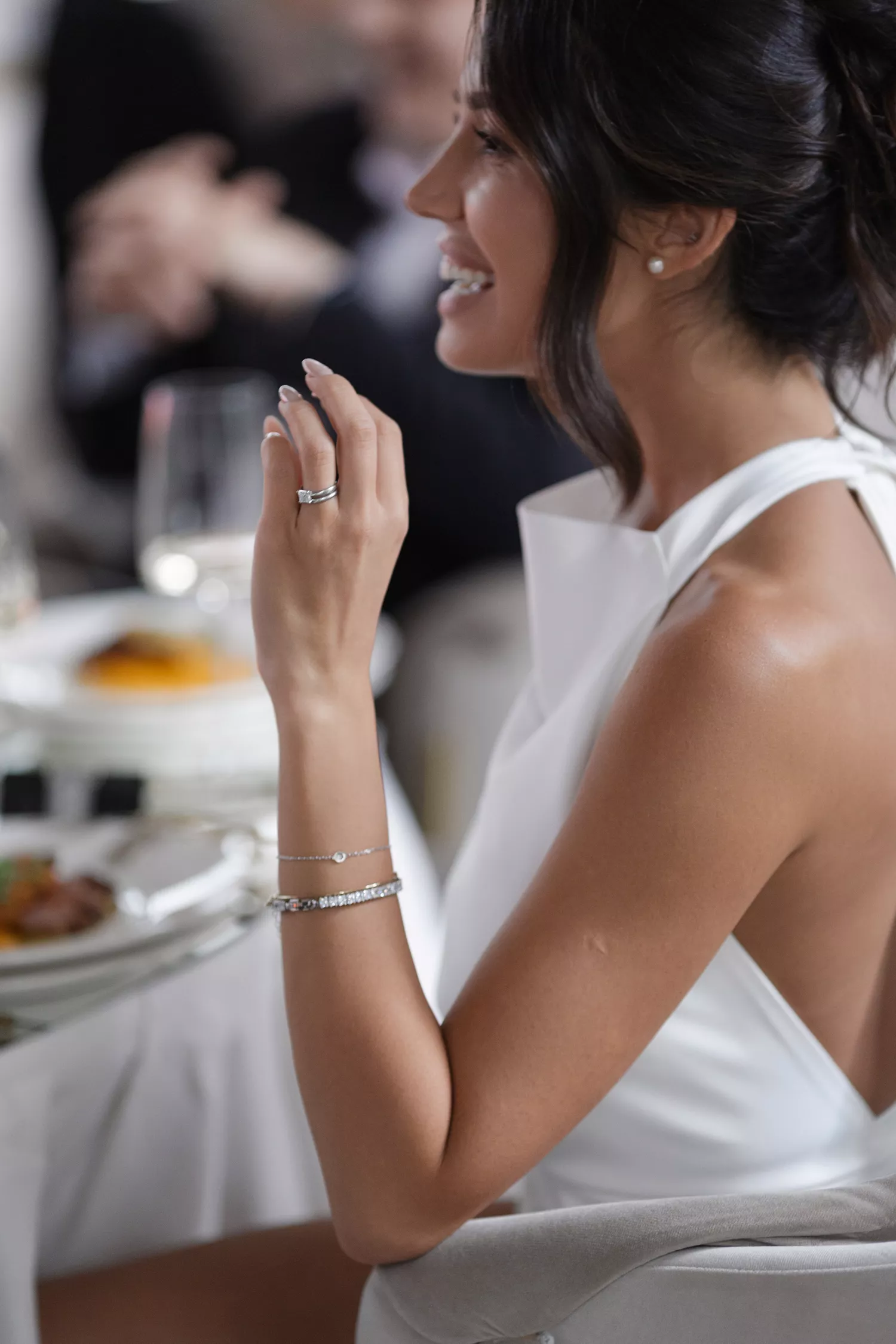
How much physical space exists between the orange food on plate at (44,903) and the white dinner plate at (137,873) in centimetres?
1

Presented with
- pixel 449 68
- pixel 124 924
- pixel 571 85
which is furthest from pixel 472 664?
pixel 571 85

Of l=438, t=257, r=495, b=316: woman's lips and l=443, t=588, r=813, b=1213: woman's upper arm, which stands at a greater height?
l=438, t=257, r=495, b=316: woman's lips

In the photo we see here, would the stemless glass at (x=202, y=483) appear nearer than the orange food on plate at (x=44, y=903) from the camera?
No

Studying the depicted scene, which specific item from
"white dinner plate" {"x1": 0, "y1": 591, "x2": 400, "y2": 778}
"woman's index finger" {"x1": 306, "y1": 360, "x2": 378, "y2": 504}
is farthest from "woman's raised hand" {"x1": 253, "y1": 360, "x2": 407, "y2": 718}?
"white dinner plate" {"x1": 0, "y1": 591, "x2": 400, "y2": 778}

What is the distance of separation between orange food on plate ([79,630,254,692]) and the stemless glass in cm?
8

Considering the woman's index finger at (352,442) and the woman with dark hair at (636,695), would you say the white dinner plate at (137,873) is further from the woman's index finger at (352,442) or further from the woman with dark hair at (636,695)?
the woman's index finger at (352,442)

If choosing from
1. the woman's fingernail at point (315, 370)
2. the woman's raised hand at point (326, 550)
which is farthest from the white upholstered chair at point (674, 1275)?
the woman's fingernail at point (315, 370)

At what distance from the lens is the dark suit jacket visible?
289 cm

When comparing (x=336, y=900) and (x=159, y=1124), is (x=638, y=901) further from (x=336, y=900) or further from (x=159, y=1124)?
(x=159, y=1124)

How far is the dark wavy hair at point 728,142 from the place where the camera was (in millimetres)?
791

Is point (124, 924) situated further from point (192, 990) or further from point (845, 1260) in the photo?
point (845, 1260)

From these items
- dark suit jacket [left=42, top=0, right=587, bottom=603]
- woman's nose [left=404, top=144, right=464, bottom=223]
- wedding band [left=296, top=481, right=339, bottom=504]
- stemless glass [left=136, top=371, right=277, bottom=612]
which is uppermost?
dark suit jacket [left=42, top=0, right=587, bottom=603]

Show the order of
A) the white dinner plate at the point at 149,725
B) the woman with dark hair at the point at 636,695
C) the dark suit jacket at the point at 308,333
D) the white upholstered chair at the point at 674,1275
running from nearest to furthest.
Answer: the white upholstered chair at the point at 674,1275 < the woman with dark hair at the point at 636,695 < the white dinner plate at the point at 149,725 < the dark suit jacket at the point at 308,333

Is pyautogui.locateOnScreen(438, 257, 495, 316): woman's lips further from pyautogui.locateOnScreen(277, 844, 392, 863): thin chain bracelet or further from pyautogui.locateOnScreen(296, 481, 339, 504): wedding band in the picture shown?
pyautogui.locateOnScreen(277, 844, 392, 863): thin chain bracelet
